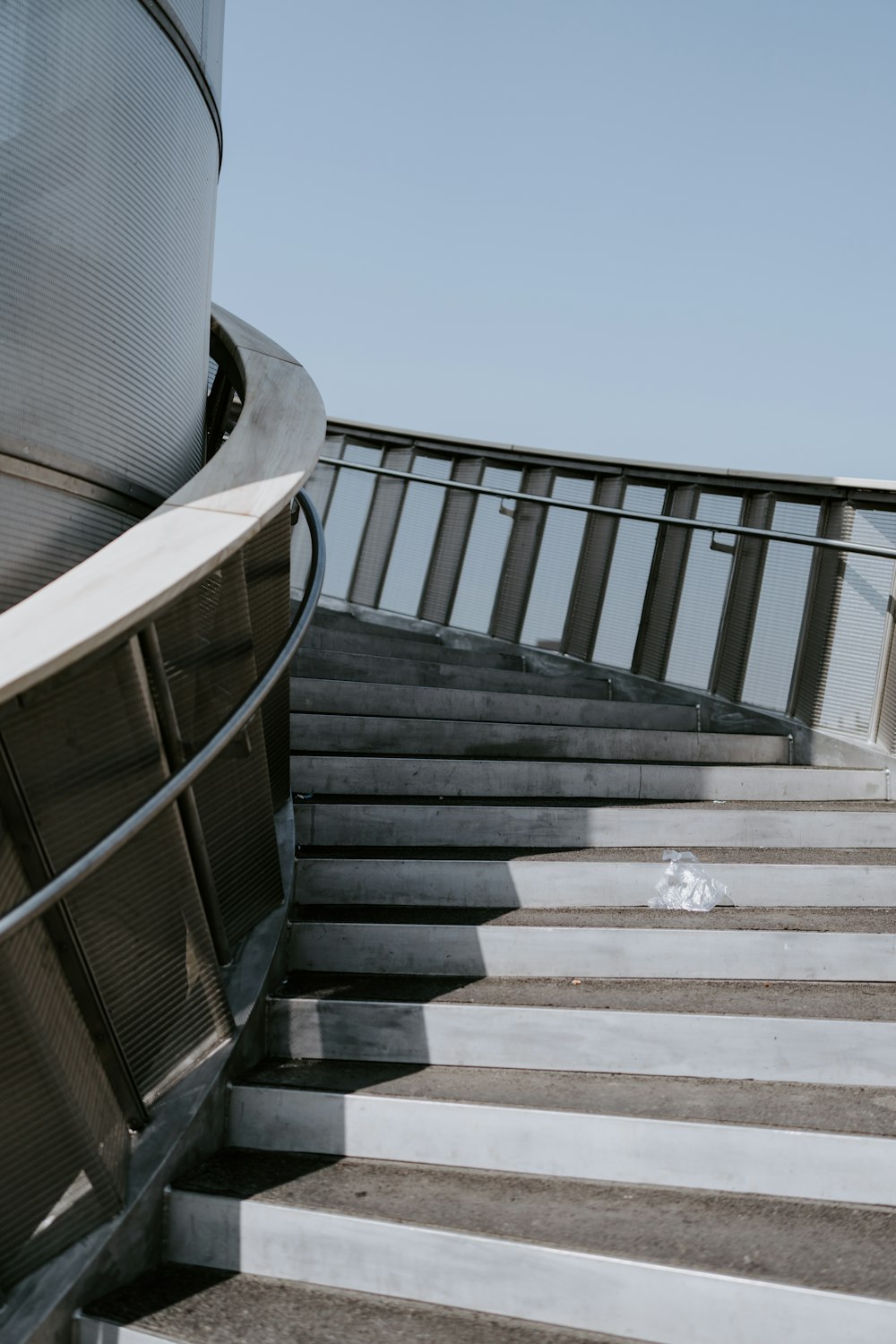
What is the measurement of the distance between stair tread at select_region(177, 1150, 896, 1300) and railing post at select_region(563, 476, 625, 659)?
4.62 metres

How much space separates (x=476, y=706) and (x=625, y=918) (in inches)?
80.8

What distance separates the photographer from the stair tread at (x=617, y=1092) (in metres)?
3.19

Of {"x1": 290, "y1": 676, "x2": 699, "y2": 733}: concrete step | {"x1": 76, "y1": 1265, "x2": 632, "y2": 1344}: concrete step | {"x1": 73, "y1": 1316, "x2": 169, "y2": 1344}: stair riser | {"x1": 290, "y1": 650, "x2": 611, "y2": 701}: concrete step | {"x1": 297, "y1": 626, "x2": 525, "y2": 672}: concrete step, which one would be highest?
{"x1": 297, "y1": 626, "x2": 525, "y2": 672}: concrete step

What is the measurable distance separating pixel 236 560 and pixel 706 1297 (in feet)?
7.67

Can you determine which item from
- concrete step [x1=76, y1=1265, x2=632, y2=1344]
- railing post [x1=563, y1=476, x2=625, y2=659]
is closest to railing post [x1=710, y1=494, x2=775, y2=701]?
railing post [x1=563, y1=476, x2=625, y2=659]

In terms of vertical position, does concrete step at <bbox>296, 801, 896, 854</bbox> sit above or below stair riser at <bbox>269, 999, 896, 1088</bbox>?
above

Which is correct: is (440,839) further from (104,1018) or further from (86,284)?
(86,284)

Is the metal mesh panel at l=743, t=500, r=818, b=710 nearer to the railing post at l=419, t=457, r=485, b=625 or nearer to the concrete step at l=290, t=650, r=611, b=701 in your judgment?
the concrete step at l=290, t=650, r=611, b=701

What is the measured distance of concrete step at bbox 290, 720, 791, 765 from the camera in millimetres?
5637

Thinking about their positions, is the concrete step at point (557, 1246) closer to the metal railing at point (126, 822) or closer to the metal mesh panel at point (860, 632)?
the metal railing at point (126, 822)

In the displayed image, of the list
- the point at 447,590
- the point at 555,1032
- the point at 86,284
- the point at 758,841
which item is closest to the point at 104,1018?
the point at 555,1032

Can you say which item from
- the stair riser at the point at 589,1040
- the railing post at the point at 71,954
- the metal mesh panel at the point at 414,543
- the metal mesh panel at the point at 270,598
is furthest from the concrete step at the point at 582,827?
the metal mesh panel at the point at 414,543

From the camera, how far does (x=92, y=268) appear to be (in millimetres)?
3400

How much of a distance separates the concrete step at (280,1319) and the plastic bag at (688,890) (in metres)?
1.78
